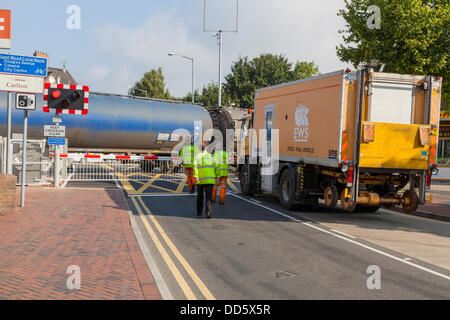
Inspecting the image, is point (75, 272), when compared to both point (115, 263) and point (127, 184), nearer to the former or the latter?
point (115, 263)

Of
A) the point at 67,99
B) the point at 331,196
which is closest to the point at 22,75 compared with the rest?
the point at 67,99

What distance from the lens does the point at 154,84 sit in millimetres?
70250

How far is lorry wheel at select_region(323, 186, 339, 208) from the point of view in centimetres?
1139

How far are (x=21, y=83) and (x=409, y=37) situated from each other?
15.1m

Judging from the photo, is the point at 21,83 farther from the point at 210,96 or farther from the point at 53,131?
the point at 210,96

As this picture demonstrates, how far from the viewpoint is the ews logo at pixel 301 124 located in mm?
12156

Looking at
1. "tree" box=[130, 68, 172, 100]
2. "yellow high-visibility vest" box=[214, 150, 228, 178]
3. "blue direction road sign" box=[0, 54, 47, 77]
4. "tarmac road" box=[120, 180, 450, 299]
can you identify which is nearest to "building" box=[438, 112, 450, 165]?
"tarmac road" box=[120, 180, 450, 299]

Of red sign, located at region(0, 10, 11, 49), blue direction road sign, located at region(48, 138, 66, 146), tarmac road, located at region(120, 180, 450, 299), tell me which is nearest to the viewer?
tarmac road, located at region(120, 180, 450, 299)

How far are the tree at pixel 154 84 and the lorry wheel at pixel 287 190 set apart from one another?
5676 cm

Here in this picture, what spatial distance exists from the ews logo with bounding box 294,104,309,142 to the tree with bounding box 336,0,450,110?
853 centimetres

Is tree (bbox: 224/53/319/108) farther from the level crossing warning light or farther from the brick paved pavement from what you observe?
the brick paved pavement
